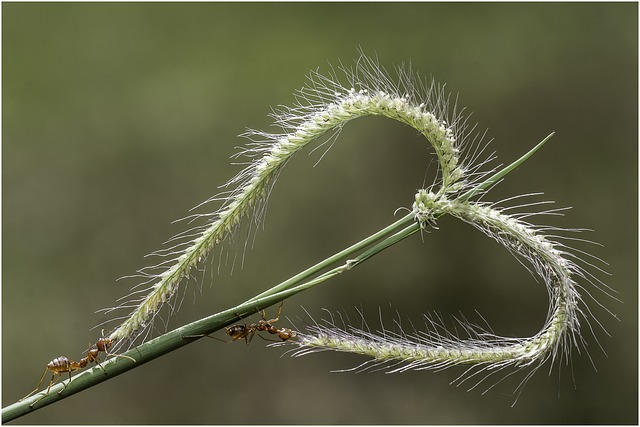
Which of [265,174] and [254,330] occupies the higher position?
[265,174]

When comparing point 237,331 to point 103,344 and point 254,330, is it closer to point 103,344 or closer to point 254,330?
point 254,330

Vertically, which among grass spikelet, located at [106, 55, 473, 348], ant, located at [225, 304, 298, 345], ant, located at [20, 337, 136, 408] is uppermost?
grass spikelet, located at [106, 55, 473, 348]

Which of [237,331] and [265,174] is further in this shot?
[237,331]

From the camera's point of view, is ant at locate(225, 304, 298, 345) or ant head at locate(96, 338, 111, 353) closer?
ant head at locate(96, 338, 111, 353)

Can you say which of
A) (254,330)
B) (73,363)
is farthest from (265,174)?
(73,363)

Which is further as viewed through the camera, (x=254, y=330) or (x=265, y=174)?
(x=254, y=330)

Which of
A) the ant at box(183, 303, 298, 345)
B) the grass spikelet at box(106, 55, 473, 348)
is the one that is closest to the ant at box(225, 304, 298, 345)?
the ant at box(183, 303, 298, 345)

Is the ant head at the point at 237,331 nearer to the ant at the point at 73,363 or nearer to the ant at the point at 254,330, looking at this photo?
the ant at the point at 254,330

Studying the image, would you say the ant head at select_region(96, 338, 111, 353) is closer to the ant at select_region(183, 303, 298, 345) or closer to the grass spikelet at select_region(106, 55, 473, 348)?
the grass spikelet at select_region(106, 55, 473, 348)

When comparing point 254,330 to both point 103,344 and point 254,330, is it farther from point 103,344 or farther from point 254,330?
point 103,344

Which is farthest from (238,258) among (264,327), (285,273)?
(264,327)

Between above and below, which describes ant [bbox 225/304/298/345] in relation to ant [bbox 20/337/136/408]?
below
